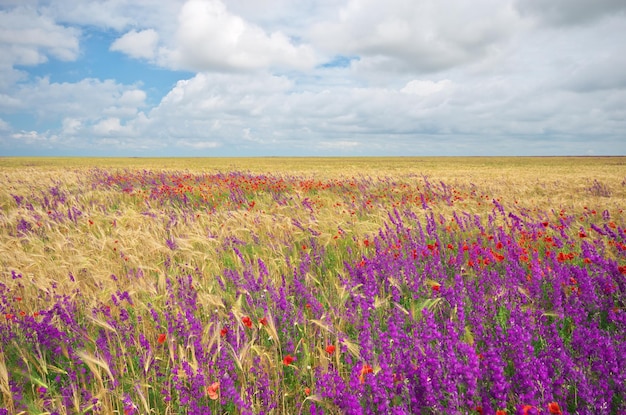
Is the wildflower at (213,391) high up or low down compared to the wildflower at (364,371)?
down

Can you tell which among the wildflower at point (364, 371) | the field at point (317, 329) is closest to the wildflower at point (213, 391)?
the field at point (317, 329)

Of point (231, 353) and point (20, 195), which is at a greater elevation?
point (20, 195)

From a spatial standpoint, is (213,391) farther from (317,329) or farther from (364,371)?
(317,329)

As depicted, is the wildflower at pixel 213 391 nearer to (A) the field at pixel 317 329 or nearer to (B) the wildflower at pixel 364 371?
(A) the field at pixel 317 329

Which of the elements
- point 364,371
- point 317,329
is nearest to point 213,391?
point 364,371

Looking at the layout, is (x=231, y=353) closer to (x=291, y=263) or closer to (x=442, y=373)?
(x=442, y=373)

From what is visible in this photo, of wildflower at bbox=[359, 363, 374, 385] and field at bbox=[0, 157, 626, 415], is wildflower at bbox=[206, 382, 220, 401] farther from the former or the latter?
wildflower at bbox=[359, 363, 374, 385]

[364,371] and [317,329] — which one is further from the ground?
[364,371]

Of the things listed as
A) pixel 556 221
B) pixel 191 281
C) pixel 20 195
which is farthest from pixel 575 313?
pixel 20 195

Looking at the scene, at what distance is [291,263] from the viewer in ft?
12.2

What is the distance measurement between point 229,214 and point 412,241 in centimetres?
322

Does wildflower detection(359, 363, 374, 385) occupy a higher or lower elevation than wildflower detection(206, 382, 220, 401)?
higher

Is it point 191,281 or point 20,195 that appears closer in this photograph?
point 191,281

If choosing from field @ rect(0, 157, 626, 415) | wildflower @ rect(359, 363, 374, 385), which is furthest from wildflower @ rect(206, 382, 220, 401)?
wildflower @ rect(359, 363, 374, 385)
